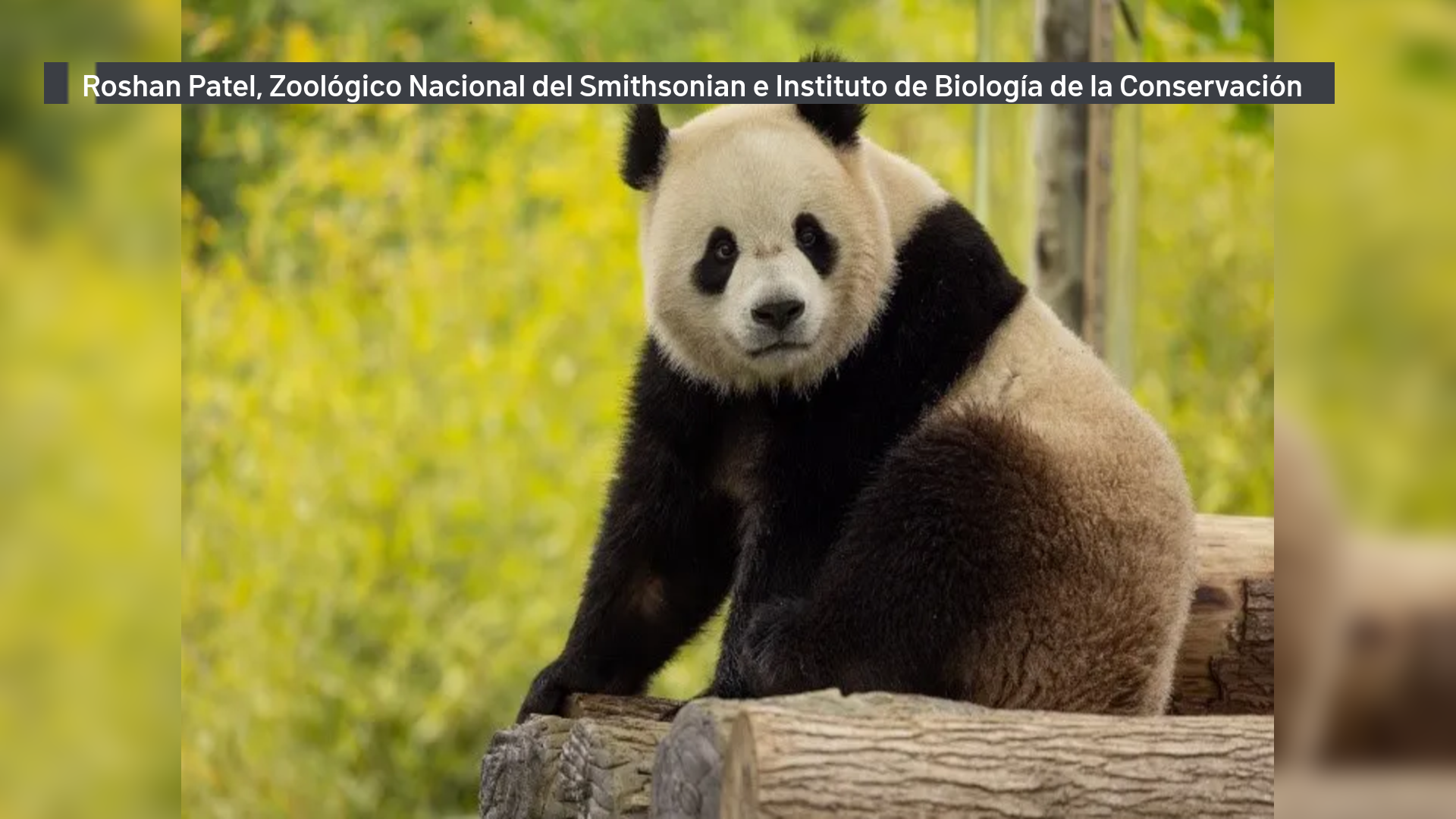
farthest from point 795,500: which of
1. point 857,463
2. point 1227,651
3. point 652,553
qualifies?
point 1227,651

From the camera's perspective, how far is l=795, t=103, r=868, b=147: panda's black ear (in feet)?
10.6

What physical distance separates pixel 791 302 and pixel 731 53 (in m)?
5.36

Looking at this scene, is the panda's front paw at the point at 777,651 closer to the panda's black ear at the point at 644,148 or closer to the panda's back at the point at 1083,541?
the panda's back at the point at 1083,541

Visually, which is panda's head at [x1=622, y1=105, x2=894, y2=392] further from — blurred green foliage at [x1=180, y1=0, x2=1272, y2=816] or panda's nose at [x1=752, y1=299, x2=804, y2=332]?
blurred green foliage at [x1=180, y1=0, x2=1272, y2=816]

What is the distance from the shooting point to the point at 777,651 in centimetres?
296

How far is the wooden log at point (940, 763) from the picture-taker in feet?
7.14

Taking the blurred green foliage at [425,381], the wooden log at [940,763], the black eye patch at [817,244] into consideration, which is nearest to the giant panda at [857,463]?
the black eye patch at [817,244]

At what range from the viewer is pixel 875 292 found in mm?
3203

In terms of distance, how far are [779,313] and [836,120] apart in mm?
453

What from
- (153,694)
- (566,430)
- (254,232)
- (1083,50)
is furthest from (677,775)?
(254,232)

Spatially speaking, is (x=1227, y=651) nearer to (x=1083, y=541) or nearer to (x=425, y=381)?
(x=1083, y=541)

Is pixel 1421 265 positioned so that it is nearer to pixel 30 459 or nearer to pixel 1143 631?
pixel 30 459

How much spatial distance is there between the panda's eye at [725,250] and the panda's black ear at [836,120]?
308 millimetres

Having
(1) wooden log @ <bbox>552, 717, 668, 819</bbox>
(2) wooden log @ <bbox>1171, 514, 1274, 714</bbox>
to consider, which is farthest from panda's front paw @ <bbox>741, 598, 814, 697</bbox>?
(2) wooden log @ <bbox>1171, 514, 1274, 714</bbox>
